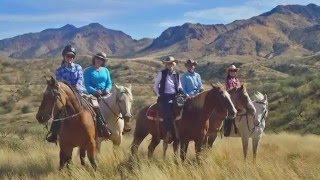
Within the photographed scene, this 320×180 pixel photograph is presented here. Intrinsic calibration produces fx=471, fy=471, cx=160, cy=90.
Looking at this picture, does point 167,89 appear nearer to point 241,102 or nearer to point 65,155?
point 241,102

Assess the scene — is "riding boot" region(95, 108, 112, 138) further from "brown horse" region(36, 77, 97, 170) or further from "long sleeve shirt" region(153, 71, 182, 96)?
"long sleeve shirt" region(153, 71, 182, 96)

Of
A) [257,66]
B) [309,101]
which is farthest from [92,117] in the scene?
[257,66]

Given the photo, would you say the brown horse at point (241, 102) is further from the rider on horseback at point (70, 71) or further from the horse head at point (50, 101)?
the horse head at point (50, 101)

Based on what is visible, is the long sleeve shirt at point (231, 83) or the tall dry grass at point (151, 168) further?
the long sleeve shirt at point (231, 83)

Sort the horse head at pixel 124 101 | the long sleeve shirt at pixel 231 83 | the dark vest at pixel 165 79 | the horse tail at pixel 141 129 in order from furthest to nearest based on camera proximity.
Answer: the long sleeve shirt at pixel 231 83
the horse tail at pixel 141 129
the dark vest at pixel 165 79
the horse head at pixel 124 101

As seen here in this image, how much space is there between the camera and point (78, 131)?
908 centimetres

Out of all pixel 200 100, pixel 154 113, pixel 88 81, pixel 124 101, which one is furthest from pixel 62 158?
pixel 200 100

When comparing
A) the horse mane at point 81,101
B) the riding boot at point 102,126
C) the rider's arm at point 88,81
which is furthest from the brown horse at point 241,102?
the horse mane at point 81,101

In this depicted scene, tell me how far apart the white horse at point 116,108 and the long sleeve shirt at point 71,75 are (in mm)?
1213

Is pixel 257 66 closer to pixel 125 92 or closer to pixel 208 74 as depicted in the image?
pixel 208 74

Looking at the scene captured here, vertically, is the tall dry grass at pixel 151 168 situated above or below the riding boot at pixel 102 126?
below

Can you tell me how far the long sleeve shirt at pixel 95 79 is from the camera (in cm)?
1139

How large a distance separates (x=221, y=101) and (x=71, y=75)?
3.33 meters

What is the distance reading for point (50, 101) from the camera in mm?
8602
